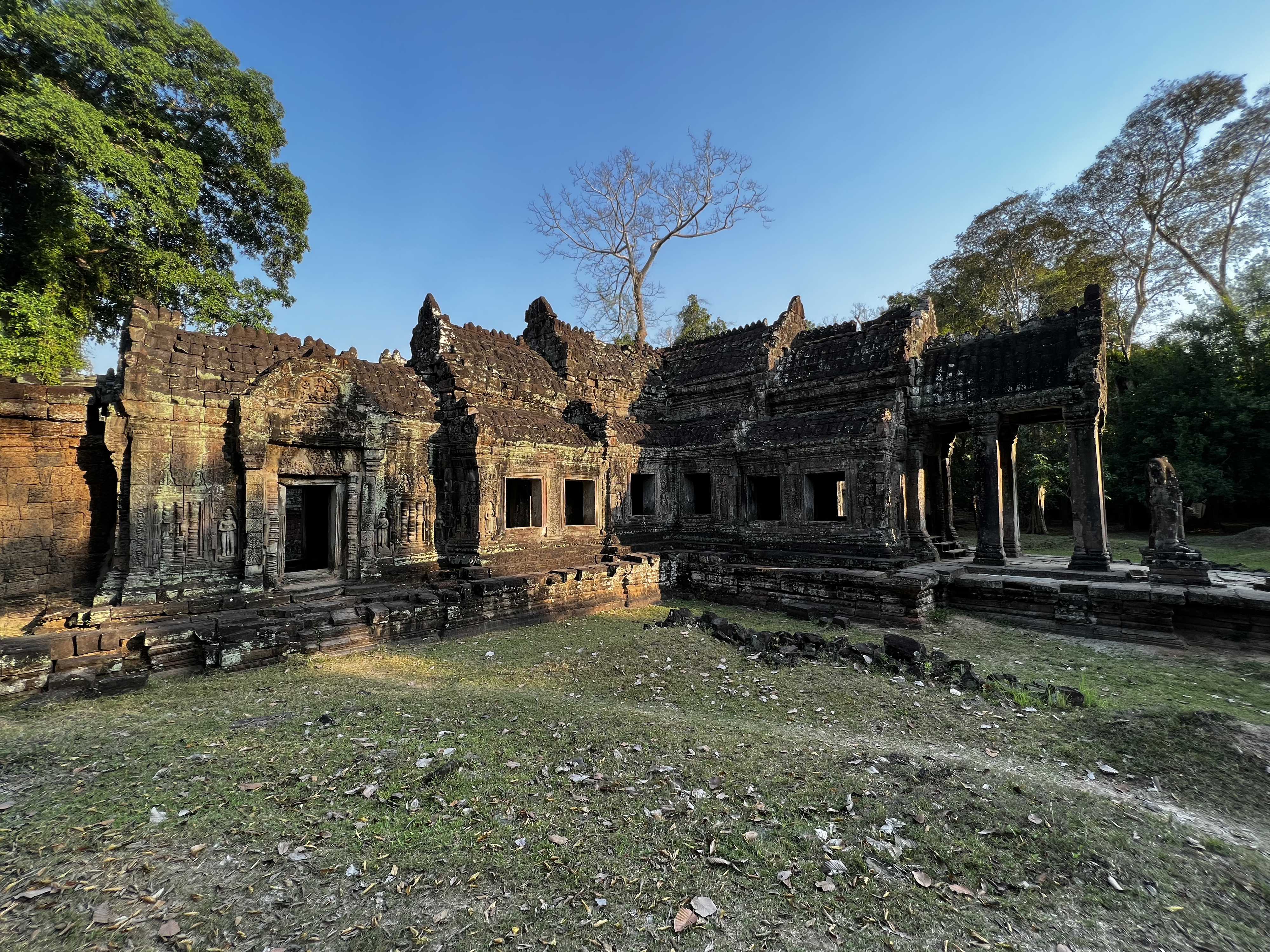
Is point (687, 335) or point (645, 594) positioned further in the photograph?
point (687, 335)

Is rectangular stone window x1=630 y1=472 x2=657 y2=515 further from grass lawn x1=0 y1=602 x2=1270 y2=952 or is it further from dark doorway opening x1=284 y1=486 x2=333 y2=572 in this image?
grass lawn x1=0 y1=602 x2=1270 y2=952

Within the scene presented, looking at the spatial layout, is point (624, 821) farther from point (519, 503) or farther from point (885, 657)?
point (519, 503)

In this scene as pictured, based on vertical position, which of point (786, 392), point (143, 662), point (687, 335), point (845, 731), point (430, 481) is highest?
point (687, 335)

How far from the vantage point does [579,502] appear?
1438 cm

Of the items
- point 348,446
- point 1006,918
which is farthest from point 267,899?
point 348,446

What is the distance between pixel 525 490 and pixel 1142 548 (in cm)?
1918

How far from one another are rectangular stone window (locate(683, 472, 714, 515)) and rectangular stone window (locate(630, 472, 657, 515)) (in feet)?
3.36

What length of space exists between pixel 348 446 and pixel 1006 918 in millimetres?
10337

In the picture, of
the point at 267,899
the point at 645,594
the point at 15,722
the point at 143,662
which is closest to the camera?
the point at 267,899

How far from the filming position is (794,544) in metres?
13.0

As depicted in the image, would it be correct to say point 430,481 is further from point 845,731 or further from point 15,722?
point 845,731

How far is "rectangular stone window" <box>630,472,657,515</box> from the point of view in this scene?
1516 cm

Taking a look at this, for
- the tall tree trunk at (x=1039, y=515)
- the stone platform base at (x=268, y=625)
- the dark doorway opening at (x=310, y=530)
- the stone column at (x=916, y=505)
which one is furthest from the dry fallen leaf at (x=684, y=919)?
the tall tree trunk at (x=1039, y=515)

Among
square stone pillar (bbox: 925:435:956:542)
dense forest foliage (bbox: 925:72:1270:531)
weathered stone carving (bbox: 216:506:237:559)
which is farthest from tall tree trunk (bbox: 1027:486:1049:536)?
weathered stone carving (bbox: 216:506:237:559)
